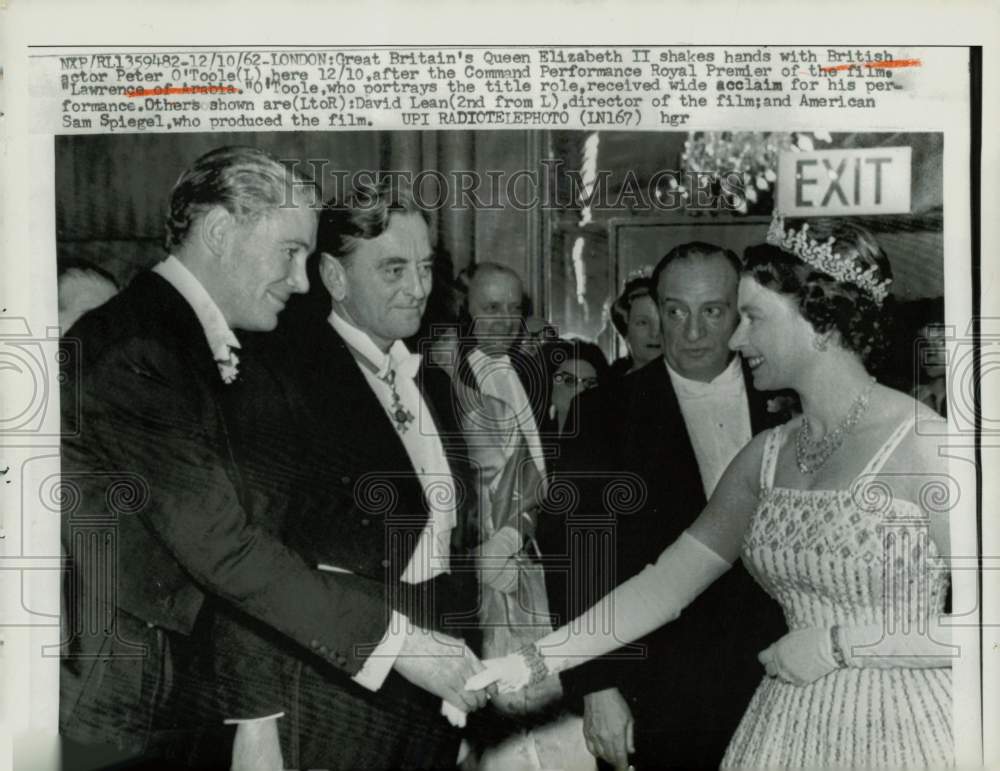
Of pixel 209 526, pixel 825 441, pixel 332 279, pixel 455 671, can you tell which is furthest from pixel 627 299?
pixel 209 526

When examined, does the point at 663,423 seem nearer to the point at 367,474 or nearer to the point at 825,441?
the point at 825,441

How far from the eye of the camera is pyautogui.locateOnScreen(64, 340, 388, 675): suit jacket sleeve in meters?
2.48

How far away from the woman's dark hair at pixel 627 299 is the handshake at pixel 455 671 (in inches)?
31.7

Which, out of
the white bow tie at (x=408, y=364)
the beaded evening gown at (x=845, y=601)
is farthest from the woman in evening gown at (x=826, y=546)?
the white bow tie at (x=408, y=364)

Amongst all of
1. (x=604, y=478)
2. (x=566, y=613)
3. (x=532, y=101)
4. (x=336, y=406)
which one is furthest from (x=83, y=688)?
(x=532, y=101)

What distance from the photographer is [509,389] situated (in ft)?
8.39

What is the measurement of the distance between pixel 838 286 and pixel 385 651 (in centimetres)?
134

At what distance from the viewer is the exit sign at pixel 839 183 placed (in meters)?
2.58

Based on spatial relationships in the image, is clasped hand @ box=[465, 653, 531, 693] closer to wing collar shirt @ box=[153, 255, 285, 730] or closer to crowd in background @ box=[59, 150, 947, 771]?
crowd in background @ box=[59, 150, 947, 771]

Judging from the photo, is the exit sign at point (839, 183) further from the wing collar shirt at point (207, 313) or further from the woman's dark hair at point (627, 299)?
the wing collar shirt at point (207, 313)

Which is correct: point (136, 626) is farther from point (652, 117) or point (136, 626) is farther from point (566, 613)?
point (652, 117)

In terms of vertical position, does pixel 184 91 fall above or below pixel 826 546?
above

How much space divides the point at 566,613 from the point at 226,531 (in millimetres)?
803

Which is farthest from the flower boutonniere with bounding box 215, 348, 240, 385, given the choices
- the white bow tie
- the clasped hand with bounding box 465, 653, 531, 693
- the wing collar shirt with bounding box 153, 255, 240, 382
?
the clasped hand with bounding box 465, 653, 531, 693
